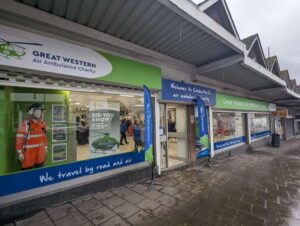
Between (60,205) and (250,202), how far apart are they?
381 centimetres

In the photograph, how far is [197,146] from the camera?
6121mm

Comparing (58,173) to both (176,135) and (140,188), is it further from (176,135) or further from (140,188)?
(176,135)

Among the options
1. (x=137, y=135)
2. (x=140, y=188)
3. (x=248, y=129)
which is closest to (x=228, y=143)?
(x=248, y=129)

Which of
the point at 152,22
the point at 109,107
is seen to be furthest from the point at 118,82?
the point at 152,22

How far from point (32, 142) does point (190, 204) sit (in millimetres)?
3287

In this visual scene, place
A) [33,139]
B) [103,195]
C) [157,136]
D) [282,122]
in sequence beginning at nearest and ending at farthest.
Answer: [33,139], [103,195], [157,136], [282,122]

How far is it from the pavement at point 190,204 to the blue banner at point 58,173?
1.63 feet

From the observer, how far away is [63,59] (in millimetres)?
2922

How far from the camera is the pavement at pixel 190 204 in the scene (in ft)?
8.70

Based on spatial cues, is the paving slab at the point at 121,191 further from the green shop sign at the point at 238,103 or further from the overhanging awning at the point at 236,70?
the green shop sign at the point at 238,103

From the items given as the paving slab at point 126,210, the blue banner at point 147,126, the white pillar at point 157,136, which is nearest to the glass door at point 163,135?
the white pillar at point 157,136

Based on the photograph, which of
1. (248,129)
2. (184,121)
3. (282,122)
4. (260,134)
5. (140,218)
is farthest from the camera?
(282,122)

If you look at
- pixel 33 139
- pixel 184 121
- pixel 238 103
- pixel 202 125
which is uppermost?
pixel 238 103

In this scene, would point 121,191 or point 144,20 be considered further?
point 121,191
